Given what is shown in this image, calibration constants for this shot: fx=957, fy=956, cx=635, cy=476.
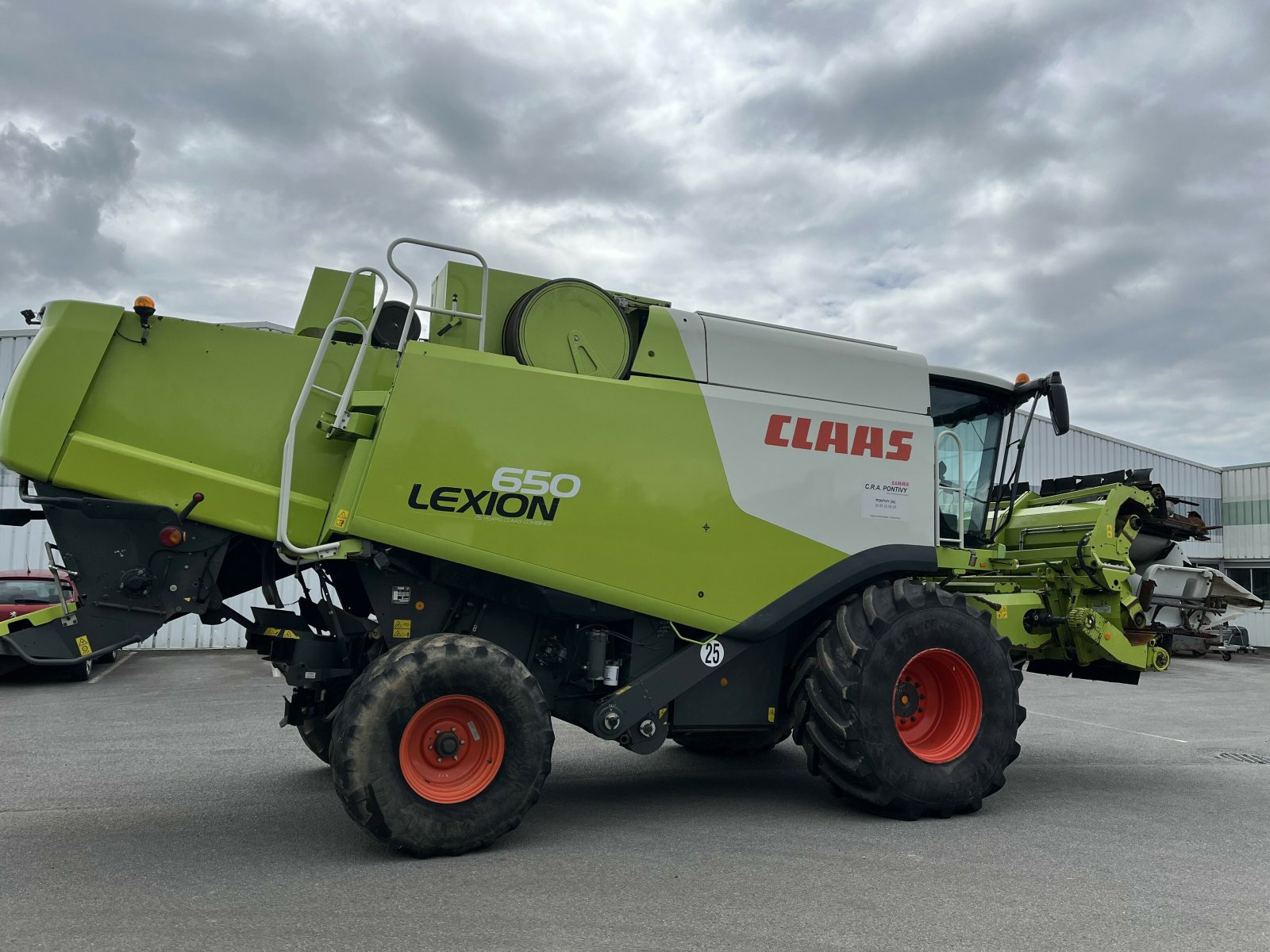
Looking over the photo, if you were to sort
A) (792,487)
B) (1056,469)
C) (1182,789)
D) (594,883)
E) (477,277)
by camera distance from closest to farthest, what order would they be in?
(594,883) → (477,277) → (792,487) → (1182,789) → (1056,469)

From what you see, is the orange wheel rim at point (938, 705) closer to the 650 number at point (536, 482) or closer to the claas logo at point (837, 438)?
the claas logo at point (837, 438)

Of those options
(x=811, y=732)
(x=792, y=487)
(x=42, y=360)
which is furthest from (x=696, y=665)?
(x=42, y=360)

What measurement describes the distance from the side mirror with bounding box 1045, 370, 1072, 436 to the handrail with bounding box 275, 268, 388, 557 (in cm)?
454

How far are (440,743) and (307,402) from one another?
1.96 metres

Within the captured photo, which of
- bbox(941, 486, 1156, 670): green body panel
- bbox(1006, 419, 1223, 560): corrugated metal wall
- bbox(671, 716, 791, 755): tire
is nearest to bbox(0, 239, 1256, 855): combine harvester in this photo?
bbox(941, 486, 1156, 670): green body panel

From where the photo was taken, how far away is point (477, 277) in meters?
5.59

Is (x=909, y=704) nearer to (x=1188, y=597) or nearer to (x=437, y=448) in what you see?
(x=1188, y=597)

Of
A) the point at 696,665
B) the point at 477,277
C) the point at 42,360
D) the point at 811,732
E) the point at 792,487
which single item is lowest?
the point at 811,732

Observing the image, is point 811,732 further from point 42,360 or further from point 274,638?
point 42,360

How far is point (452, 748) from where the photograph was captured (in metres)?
4.99

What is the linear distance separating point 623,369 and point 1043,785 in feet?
14.8

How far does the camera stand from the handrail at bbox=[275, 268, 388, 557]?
4949 millimetres

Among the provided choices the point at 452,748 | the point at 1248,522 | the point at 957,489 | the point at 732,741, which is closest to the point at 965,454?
the point at 957,489

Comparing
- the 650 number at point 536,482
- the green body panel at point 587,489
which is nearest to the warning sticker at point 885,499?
the green body panel at point 587,489
